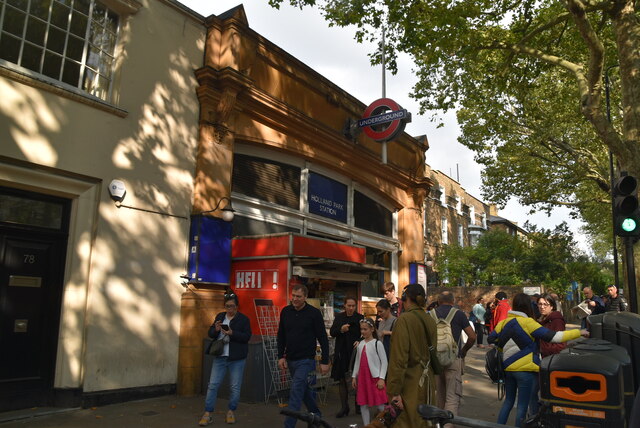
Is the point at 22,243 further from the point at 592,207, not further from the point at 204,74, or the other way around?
the point at 592,207

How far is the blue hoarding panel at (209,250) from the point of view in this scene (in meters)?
9.49

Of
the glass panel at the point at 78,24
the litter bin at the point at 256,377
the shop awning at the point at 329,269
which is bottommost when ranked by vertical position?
the litter bin at the point at 256,377

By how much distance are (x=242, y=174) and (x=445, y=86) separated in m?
8.03

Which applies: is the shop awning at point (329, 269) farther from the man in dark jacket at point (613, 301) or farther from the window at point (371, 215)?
the man in dark jacket at point (613, 301)

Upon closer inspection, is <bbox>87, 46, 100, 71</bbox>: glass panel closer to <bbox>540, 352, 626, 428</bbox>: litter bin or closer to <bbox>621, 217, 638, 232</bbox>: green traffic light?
<bbox>540, 352, 626, 428</bbox>: litter bin

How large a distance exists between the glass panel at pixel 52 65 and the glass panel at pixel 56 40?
0.39 feet

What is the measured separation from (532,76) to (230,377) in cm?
1178

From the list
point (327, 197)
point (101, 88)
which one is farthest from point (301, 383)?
point (327, 197)

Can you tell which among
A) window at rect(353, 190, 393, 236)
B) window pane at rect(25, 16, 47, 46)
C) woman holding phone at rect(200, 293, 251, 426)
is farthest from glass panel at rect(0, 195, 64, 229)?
window at rect(353, 190, 393, 236)

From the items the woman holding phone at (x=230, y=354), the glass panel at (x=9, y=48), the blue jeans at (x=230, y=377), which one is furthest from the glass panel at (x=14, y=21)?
the blue jeans at (x=230, y=377)

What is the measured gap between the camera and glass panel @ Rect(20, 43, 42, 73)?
7699 mm

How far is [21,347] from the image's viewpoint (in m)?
7.35

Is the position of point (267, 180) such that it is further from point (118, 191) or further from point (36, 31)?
point (36, 31)

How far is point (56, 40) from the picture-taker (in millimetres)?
8125
